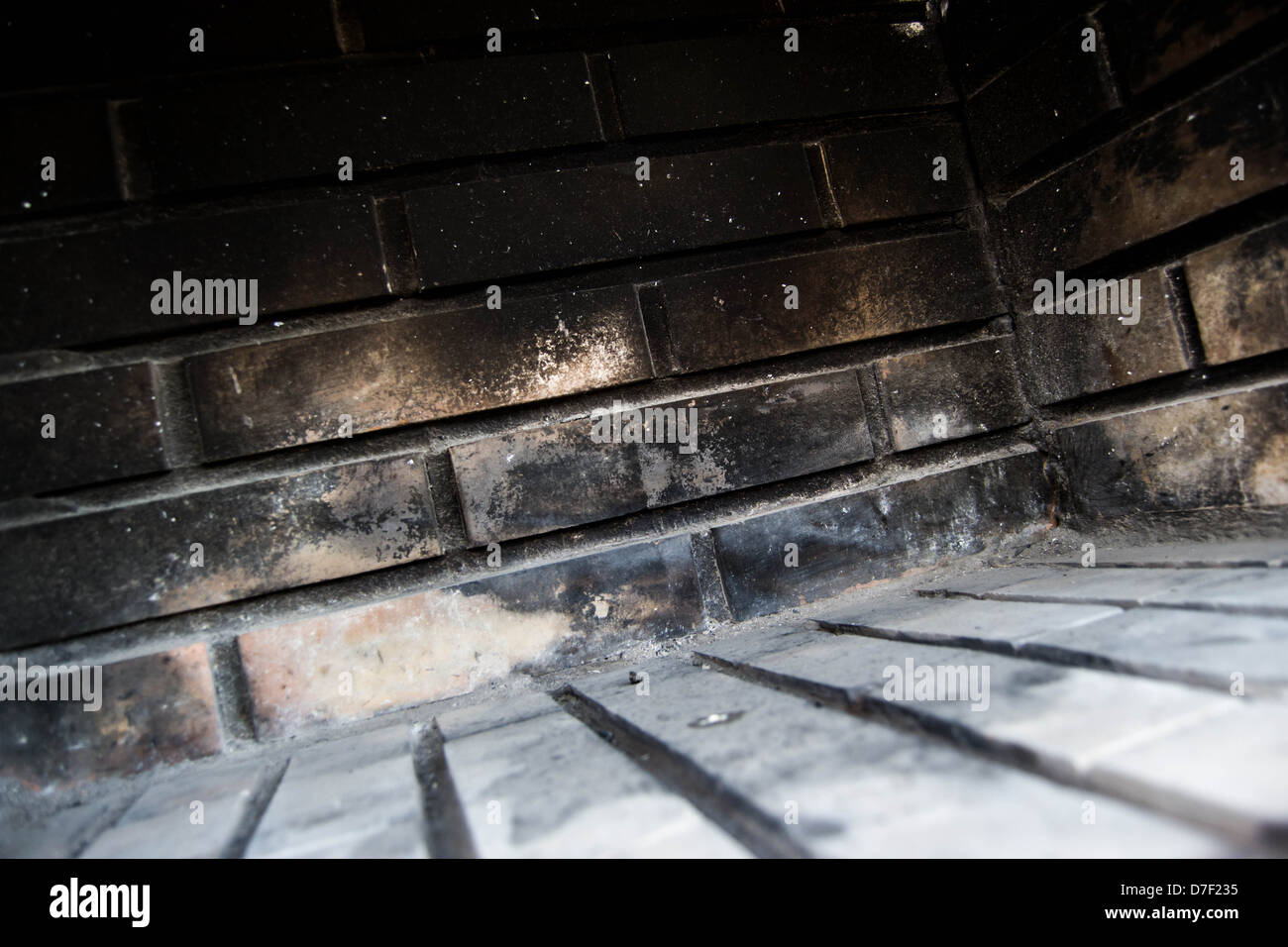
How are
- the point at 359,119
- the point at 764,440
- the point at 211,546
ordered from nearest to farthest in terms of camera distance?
the point at 211,546
the point at 359,119
the point at 764,440

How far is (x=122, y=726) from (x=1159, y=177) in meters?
2.40

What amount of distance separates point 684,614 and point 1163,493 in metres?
1.10

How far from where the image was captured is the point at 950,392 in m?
1.76

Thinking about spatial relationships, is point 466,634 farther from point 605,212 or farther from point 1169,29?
point 1169,29

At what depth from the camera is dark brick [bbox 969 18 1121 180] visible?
149cm

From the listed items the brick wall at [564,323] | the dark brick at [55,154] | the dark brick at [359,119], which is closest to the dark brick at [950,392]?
the brick wall at [564,323]

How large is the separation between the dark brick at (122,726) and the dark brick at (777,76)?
1.59 meters

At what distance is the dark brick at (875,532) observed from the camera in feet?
5.36

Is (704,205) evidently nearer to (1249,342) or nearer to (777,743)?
(1249,342)

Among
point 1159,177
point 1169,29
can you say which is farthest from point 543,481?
point 1169,29

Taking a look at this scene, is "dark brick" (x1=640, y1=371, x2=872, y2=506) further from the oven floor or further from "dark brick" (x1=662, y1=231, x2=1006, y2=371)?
the oven floor

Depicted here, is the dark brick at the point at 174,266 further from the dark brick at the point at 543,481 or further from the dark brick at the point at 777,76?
the dark brick at the point at 777,76

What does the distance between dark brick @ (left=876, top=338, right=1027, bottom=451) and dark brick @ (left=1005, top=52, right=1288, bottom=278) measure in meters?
0.24

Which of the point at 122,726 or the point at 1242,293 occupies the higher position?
the point at 1242,293
